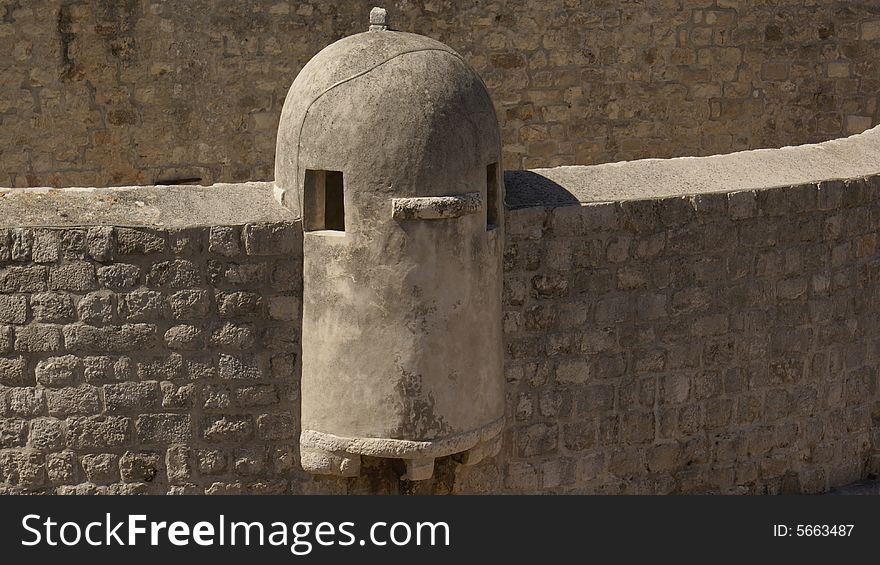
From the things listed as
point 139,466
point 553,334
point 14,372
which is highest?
point 553,334

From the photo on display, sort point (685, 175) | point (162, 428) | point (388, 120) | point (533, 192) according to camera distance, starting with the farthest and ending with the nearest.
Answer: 1. point (685, 175)
2. point (533, 192)
3. point (162, 428)
4. point (388, 120)

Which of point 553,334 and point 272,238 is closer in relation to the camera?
point 272,238

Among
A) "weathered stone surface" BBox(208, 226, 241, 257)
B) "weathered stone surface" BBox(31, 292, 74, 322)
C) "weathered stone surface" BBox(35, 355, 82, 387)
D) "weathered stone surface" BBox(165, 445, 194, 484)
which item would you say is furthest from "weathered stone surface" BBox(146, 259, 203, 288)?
"weathered stone surface" BBox(165, 445, 194, 484)

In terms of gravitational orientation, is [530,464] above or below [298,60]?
below

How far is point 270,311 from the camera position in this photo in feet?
22.2

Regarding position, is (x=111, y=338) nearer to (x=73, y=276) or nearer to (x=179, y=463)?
(x=73, y=276)

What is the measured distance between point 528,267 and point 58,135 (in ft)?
16.8

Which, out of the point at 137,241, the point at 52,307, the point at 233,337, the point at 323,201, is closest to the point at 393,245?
the point at 323,201

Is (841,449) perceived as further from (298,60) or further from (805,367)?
(298,60)

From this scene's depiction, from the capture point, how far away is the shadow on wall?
7.09 meters

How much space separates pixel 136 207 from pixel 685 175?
247 centimetres

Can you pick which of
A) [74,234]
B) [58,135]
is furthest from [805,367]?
[58,135]

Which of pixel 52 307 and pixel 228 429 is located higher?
pixel 52 307

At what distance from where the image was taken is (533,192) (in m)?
7.16
